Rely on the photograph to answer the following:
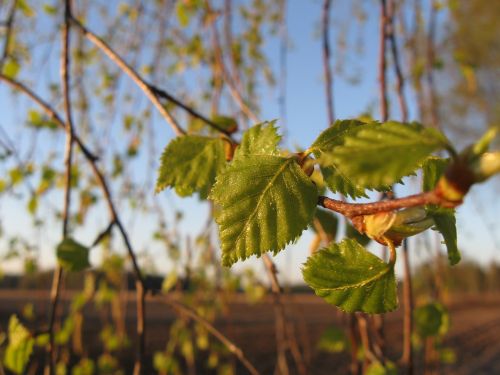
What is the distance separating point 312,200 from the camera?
258 millimetres

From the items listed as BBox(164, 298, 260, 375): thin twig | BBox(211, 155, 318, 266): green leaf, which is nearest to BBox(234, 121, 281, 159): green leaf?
BBox(211, 155, 318, 266): green leaf

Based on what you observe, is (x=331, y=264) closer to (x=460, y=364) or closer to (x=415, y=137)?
(x=415, y=137)

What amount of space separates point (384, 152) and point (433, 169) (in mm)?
100

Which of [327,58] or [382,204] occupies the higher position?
[327,58]

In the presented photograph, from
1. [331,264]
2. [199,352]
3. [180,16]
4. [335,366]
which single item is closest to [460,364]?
[335,366]

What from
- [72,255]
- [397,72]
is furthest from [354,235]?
[397,72]

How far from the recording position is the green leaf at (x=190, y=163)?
13.9 inches

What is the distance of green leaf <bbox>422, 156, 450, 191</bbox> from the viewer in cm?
26

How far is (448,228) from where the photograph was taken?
0.80ft

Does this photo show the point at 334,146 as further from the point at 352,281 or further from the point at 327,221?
the point at 327,221

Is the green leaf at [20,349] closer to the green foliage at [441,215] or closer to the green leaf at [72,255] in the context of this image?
the green leaf at [72,255]

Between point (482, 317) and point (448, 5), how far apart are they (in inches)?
299

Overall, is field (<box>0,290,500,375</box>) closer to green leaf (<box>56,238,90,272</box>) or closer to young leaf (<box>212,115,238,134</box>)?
green leaf (<box>56,238,90,272</box>)

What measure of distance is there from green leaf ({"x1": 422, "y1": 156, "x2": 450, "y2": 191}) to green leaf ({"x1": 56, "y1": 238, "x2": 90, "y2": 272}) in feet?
1.26
